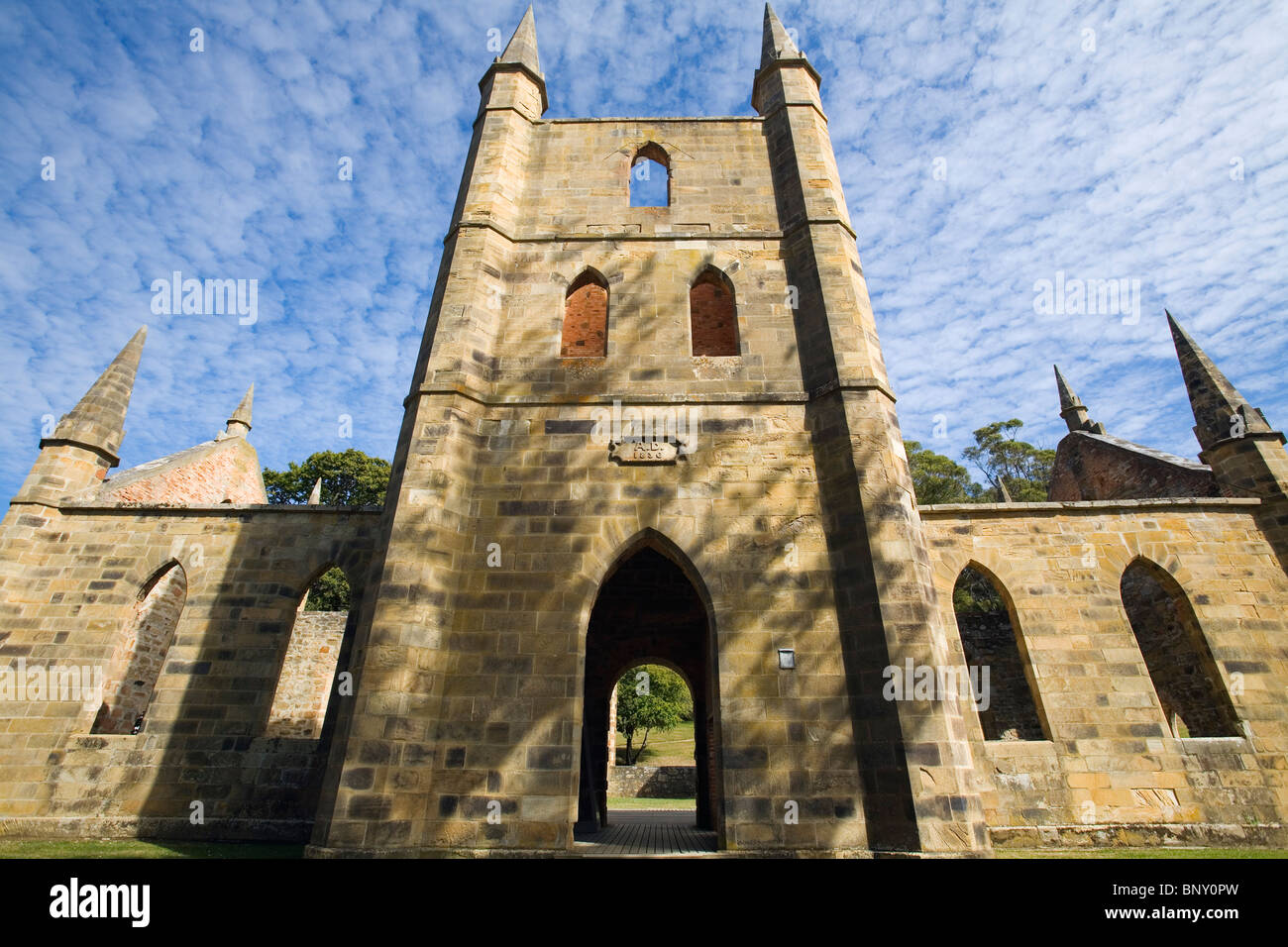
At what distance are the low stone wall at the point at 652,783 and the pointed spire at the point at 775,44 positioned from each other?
883 inches

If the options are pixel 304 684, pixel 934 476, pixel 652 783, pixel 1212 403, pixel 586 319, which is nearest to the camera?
pixel 1212 403

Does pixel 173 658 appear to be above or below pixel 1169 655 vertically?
below

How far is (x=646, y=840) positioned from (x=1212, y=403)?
12021mm

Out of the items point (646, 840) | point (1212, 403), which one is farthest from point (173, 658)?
point (1212, 403)

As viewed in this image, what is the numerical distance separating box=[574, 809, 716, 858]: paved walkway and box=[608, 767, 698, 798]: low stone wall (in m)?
11.1

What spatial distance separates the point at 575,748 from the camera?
663 centimetres

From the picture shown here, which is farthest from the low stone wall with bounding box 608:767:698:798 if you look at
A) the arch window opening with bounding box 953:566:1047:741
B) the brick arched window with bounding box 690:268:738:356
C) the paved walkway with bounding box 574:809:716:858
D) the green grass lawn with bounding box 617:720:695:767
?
the brick arched window with bounding box 690:268:738:356

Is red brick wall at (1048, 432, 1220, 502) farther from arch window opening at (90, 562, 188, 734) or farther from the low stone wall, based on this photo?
arch window opening at (90, 562, 188, 734)

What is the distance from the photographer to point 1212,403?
10.5 meters

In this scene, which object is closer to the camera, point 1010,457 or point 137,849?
point 137,849

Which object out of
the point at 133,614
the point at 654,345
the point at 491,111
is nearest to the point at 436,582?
the point at 654,345

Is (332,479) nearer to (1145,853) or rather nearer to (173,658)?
(173,658)

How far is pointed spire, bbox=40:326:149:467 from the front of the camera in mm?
10570
